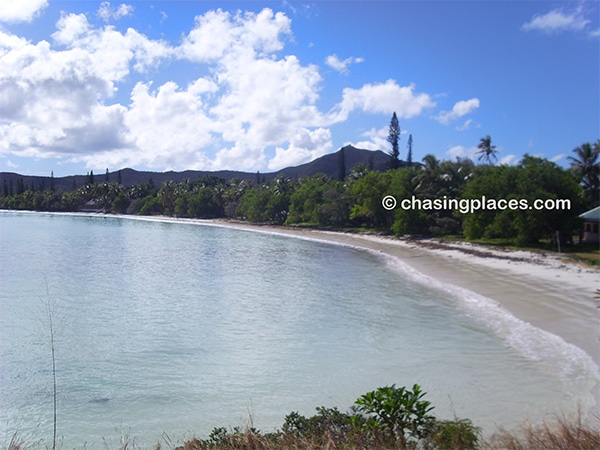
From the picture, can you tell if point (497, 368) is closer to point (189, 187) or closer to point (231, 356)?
point (231, 356)

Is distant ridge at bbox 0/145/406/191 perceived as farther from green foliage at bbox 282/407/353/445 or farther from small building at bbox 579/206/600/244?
green foliage at bbox 282/407/353/445

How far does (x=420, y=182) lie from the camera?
42.6 metres

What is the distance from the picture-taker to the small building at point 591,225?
29103 mm

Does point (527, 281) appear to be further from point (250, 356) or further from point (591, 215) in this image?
point (250, 356)

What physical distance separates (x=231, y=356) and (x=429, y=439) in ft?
22.2

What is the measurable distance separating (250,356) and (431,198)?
32.6 meters

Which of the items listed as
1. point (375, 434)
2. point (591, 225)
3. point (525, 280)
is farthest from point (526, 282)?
point (375, 434)

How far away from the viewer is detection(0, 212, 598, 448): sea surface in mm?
8094

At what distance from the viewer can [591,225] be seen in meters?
30.3

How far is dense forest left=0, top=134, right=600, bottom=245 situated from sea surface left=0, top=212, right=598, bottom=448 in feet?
41.4

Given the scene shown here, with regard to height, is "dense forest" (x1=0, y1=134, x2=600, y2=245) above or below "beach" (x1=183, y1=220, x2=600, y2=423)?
above

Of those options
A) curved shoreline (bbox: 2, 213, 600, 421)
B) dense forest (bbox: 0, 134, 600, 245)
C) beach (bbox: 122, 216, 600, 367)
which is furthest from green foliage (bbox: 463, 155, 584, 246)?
curved shoreline (bbox: 2, 213, 600, 421)

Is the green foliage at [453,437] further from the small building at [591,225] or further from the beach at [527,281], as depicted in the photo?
the small building at [591,225]

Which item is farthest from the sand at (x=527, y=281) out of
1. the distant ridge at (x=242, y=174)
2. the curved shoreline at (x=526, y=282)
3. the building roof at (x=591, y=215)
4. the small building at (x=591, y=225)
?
the distant ridge at (x=242, y=174)
